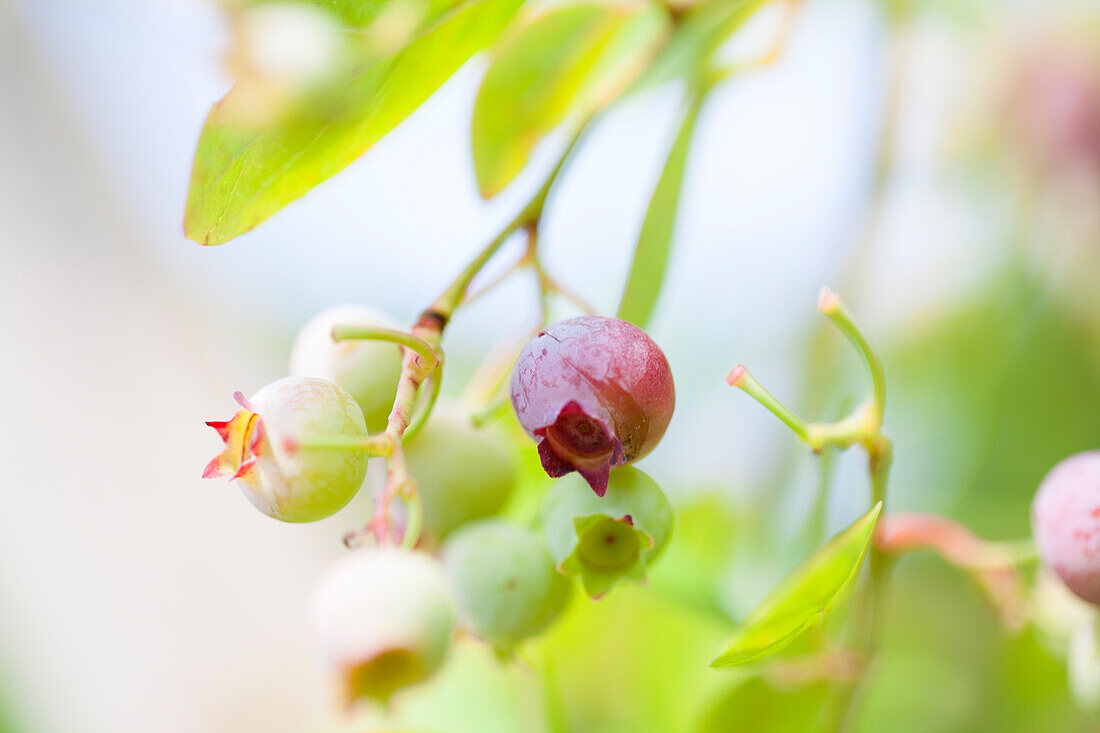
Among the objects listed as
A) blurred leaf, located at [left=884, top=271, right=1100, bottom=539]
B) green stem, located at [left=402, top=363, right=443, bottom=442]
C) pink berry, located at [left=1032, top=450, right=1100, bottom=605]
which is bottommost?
blurred leaf, located at [left=884, top=271, right=1100, bottom=539]

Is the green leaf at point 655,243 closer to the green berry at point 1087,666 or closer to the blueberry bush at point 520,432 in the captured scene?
the blueberry bush at point 520,432

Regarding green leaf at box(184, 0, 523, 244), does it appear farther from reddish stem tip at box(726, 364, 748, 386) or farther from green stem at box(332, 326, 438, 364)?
reddish stem tip at box(726, 364, 748, 386)

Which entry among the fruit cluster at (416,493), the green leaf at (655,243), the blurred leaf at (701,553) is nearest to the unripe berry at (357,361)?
the fruit cluster at (416,493)

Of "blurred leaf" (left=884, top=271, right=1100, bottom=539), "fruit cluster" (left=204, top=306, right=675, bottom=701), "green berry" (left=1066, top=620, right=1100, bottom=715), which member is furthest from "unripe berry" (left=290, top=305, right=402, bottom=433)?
"blurred leaf" (left=884, top=271, right=1100, bottom=539)

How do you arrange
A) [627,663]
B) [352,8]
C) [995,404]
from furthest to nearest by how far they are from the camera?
1. [995,404]
2. [627,663]
3. [352,8]

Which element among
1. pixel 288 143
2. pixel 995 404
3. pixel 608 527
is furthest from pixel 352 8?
pixel 995 404

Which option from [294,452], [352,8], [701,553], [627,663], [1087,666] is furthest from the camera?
[627,663]

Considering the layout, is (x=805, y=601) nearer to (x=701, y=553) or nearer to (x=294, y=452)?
(x=294, y=452)
